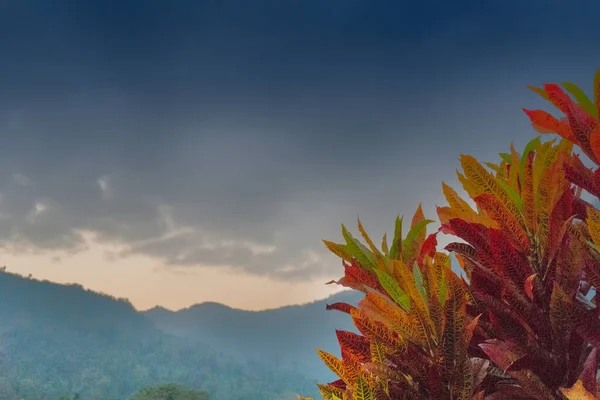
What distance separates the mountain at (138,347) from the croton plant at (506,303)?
220ft

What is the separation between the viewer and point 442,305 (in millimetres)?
736

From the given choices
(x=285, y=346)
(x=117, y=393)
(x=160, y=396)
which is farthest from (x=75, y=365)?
(x=285, y=346)

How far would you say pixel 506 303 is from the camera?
0.74 m

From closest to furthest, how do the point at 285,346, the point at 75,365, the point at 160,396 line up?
the point at 160,396 → the point at 75,365 → the point at 285,346

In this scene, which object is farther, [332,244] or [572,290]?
[332,244]

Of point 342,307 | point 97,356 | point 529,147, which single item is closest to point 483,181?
point 529,147

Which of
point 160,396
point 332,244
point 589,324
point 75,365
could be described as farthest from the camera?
point 75,365

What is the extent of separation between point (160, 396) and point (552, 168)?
58227mm

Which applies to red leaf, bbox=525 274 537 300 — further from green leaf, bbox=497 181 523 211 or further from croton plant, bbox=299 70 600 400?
green leaf, bbox=497 181 523 211

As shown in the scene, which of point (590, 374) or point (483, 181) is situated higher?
point (483, 181)

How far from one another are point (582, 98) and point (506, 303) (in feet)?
1.36

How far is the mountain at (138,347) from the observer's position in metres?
78.3

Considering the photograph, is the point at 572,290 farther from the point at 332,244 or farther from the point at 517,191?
the point at 332,244

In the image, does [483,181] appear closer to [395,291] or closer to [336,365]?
[395,291]
